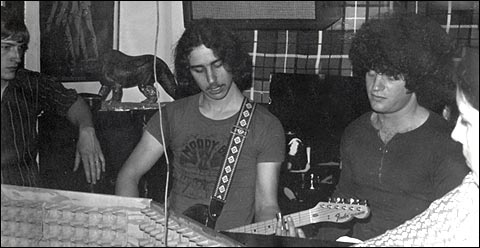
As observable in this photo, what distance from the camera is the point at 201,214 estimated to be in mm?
1067

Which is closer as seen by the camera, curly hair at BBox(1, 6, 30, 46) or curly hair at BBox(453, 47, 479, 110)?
curly hair at BBox(453, 47, 479, 110)

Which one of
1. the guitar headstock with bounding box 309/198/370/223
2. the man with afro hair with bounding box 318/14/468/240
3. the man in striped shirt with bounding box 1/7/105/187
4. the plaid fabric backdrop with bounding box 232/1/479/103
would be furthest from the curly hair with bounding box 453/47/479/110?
the man in striped shirt with bounding box 1/7/105/187

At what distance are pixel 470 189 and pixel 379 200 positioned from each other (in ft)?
1.01

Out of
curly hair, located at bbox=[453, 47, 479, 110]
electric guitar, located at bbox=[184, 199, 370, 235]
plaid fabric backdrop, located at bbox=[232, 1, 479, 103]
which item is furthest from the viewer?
electric guitar, located at bbox=[184, 199, 370, 235]

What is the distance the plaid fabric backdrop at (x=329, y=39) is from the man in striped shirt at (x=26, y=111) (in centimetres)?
27

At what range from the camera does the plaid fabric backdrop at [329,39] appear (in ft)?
2.84

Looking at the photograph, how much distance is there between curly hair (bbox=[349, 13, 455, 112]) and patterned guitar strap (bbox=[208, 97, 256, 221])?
0.20 metres

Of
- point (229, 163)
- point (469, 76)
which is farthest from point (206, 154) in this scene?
point (469, 76)

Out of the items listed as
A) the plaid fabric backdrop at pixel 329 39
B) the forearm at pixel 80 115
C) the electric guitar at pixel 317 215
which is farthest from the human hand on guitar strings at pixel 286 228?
the forearm at pixel 80 115

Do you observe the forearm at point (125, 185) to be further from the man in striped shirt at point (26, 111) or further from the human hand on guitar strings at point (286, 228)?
the human hand on guitar strings at point (286, 228)

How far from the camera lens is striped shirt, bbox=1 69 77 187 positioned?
93 cm

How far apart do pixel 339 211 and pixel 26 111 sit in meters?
0.50

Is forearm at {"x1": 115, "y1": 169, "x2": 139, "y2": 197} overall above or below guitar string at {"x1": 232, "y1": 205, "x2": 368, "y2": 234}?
above

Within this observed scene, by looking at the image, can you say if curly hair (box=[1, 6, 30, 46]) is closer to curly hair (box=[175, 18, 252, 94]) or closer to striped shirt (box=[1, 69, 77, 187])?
striped shirt (box=[1, 69, 77, 187])
